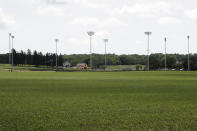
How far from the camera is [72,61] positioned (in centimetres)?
19112

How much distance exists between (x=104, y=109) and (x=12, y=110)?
3436mm

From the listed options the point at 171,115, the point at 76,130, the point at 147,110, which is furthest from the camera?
the point at 147,110

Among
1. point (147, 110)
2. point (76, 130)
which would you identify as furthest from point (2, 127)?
point (147, 110)

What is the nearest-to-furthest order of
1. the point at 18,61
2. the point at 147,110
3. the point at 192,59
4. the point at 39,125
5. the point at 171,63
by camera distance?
the point at 39,125 → the point at 147,110 → the point at 192,59 → the point at 171,63 → the point at 18,61

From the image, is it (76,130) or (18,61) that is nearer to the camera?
(76,130)

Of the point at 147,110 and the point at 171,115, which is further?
the point at 147,110

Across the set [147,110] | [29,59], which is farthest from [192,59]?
[147,110]

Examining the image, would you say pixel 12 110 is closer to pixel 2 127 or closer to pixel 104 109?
pixel 2 127

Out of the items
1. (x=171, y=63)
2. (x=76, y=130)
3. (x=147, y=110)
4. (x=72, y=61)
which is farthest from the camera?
Answer: (x=72, y=61)

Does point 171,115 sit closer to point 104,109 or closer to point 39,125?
point 104,109

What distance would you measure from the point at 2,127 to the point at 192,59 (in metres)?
115

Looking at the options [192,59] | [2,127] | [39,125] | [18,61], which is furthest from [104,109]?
[18,61]

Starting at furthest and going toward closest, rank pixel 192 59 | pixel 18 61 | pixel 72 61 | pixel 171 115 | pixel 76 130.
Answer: pixel 72 61
pixel 18 61
pixel 192 59
pixel 171 115
pixel 76 130

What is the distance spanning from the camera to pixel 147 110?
1012 centimetres
